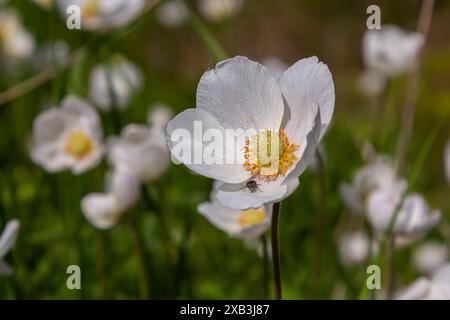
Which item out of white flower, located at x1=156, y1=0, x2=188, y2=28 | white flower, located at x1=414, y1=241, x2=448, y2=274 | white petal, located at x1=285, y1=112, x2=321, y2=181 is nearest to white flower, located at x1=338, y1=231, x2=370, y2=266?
white flower, located at x1=414, y1=241, x2=448, y2=274

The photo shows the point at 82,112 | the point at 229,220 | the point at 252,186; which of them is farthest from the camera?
the point at 82,112

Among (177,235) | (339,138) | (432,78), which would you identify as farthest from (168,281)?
(432,78)

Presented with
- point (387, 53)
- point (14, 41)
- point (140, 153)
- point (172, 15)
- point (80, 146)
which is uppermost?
point (172, 15)

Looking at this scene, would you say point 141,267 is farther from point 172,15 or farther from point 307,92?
point 172,15

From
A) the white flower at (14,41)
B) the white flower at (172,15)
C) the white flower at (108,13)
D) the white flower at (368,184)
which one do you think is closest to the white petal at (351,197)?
the white flower at (368,184)

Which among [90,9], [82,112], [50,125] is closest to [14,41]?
[90,9]

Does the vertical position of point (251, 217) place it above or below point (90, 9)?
below

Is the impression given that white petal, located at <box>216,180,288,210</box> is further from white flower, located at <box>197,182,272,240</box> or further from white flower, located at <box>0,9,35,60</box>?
white flower, located at <box>0,9,35,60</box>
